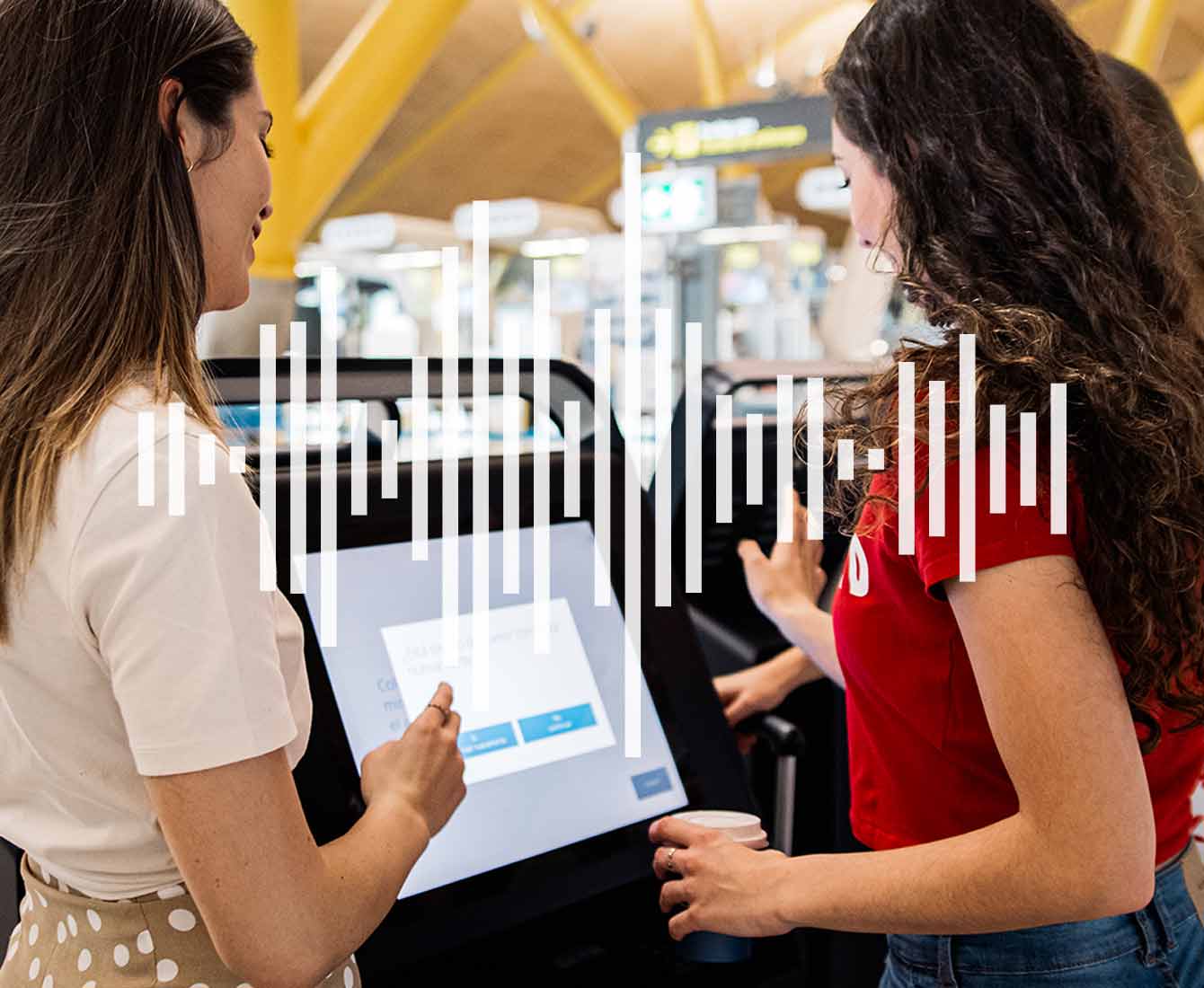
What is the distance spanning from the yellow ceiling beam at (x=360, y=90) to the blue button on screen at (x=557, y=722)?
11.3 feet

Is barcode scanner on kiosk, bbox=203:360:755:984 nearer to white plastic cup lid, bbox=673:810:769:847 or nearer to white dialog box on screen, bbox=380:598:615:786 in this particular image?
white dialog box on screen, bbox=380:598:615:786

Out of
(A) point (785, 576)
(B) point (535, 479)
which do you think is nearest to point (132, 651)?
(B) point (535, 479)

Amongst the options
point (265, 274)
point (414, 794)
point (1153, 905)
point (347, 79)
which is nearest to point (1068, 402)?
point (1153, 905)

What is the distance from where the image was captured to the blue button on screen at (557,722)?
133 cm

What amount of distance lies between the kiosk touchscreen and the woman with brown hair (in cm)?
32

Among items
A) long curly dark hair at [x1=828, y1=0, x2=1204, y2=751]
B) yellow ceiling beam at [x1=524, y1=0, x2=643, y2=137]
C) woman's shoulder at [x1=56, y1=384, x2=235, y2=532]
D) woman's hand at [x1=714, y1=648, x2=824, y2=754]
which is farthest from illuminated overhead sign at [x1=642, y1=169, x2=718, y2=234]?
woman's shoulder at [x1=56, y1=384, x2=235, y2=532]

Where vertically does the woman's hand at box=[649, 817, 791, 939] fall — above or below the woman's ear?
below

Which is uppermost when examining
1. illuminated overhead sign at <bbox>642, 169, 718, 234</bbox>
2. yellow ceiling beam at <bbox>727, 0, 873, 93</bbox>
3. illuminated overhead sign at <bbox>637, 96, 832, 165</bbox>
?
yellow ceiling beam at <bbox>727, 0, 873, 93</bbox>

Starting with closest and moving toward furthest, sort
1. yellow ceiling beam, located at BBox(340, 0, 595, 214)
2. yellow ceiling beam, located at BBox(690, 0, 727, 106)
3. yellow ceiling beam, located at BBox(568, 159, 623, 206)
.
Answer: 1. yellow ceiling beam, located at BBox(690, 0, 727, 106)
2. yellow ceiling beam, located at BBox(340, 0, 595, 214)
3. yellow ceiling beam, located at BBox(568, 159, 623, 206)

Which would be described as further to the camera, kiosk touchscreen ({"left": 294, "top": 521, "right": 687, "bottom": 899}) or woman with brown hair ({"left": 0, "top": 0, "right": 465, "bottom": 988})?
kiosk touchscreen ({"left": 294, "top": 521, "right": 687, "bottom": 899})

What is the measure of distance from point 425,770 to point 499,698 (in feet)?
0.99

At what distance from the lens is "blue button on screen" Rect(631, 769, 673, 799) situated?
1392 mm

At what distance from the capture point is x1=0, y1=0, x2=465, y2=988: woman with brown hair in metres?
0.79

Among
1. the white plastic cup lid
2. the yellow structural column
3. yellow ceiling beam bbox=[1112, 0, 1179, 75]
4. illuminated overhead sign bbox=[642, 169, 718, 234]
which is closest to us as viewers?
the white plastic cup lid
